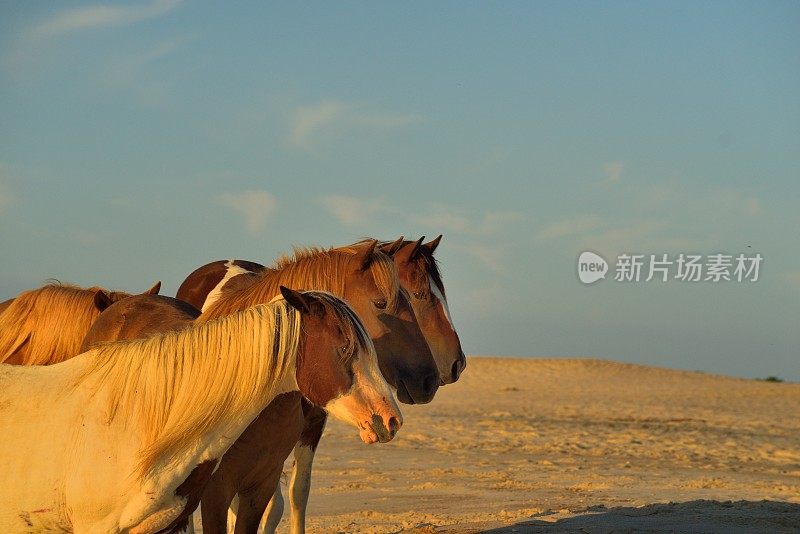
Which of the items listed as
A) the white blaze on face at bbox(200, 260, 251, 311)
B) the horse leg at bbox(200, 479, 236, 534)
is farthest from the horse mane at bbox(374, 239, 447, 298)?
the horse leg at bbox(200, 479, 236, 534)

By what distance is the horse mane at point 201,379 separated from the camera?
394 centimetres

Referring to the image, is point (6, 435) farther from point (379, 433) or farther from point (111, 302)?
point (111, 302)

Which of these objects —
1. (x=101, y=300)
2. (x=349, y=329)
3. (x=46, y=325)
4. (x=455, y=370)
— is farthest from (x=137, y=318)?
(x=455, y=370)

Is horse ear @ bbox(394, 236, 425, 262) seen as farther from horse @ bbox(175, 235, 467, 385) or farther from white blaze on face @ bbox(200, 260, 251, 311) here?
white blaze on face @ bbox(200, 260, 251, 311)

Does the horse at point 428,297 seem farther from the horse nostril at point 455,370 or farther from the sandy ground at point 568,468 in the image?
the sandy ground at point 568,468

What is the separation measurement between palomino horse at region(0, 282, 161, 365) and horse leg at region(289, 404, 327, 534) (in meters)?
1.50

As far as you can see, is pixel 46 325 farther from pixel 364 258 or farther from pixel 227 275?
pixel 364 258

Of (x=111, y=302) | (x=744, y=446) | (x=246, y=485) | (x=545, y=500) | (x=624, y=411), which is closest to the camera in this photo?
(x=246, y=485)

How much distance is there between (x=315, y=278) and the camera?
5.44 meters

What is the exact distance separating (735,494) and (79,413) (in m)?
7.80

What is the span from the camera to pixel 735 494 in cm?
1020

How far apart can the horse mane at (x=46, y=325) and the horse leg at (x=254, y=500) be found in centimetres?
147

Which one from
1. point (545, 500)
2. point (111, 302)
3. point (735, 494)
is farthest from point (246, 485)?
point (735, 494)

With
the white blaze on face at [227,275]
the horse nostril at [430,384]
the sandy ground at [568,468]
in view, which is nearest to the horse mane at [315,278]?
the horse nostril at [430,384]
